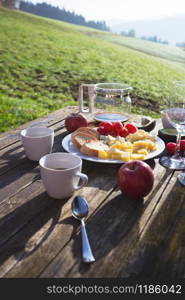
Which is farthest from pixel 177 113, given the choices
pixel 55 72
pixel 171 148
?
pixel 55 72

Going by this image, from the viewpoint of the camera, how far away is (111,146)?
1.62 m

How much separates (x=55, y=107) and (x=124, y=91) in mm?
4636

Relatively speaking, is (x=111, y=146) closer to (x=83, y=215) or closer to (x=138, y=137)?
(x=138, y=137)

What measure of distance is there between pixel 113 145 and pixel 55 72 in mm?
8822

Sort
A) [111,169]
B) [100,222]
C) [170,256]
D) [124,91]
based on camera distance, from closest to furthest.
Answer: [170,256], [100,222], [111,169], [124,91]

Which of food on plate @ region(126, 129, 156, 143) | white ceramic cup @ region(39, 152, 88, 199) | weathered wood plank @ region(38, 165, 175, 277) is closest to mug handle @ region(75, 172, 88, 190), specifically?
white ceramic cup @ region(39, 152, 88, 199)

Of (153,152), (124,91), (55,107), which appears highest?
(124,91)

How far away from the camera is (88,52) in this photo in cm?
1422

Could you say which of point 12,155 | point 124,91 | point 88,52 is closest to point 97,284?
point 12,155

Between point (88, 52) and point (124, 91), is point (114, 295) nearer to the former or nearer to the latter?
point (124, 91)

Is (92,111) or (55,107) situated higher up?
(92,111)

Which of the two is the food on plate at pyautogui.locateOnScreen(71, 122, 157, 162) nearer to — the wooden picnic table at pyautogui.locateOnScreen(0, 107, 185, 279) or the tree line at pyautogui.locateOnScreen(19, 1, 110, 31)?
the wooden picnic table at pyautogui.locateOnScreen(0, 107, 185, 279)

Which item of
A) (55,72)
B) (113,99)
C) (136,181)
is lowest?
(55,72)

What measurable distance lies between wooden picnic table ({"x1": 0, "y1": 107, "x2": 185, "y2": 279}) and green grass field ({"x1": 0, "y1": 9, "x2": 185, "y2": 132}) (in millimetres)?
3686
